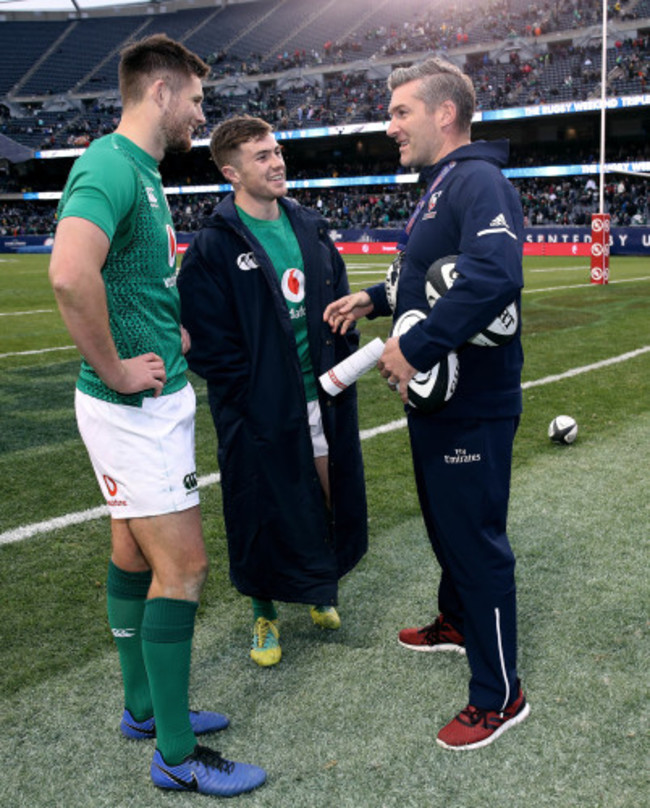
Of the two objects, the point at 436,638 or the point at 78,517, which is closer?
the point at 436,638

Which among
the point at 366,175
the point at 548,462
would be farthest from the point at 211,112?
the point at 548,462

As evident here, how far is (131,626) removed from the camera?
2.82 meters

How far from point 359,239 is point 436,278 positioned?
3426 cm

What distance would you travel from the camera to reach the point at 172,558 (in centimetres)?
254

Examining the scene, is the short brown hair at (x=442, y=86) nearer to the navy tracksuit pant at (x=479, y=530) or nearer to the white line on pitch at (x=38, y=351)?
the navy tracksuit pant at (x=479, y=530)

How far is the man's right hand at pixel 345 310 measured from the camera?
3299 mm

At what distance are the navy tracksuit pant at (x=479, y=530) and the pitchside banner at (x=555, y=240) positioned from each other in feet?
78.7

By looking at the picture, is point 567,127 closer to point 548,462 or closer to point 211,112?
point 211,112

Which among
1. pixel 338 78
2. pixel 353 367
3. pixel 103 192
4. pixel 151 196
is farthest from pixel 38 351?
pixel 338 78

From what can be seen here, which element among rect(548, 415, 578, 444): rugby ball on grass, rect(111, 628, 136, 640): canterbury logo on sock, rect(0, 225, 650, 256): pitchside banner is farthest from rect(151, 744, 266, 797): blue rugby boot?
rect(0, 225, 650, 256): pitchside banner

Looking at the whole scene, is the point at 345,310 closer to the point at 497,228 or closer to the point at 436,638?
the point at 497,228

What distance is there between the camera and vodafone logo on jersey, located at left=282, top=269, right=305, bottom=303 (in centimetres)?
337

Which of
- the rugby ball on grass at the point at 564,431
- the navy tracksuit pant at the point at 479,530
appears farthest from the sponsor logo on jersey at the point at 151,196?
the rugby ball on grass at the point at 564,431

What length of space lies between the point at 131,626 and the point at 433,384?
139 cm
